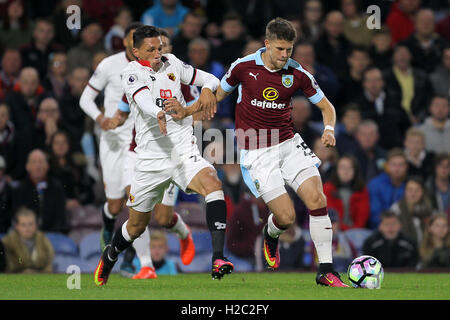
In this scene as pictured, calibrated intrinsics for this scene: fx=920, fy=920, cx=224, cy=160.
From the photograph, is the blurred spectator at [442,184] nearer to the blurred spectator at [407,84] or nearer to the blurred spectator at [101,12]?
the blurred spectator at [407,84]

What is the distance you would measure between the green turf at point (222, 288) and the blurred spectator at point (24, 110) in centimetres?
265

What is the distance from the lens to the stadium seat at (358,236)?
13031mm

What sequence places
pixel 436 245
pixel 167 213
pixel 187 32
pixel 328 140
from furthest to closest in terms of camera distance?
pixel 187 32 → pixel 436 245 → pixel 167 213 → pixel 328 140

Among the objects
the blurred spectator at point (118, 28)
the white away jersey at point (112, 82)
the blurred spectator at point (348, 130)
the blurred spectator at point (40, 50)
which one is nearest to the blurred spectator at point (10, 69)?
the blurred spectator at point (40, 50)

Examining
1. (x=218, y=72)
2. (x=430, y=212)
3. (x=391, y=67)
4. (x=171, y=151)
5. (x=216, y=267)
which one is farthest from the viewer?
(x=391, y=67)

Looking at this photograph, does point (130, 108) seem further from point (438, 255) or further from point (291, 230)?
point (438, 255)

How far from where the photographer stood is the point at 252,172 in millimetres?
9516

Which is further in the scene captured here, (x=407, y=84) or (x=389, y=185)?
(x=407, y=84)

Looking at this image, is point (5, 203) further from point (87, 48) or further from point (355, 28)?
point (355, 28)

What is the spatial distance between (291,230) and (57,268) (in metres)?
3.23

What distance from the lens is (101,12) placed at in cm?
1605

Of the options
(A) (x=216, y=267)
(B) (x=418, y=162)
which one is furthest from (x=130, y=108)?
(B) (x=418, y=162)

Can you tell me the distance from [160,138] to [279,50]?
1474mm

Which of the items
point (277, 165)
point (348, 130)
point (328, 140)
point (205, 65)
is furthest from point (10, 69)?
point (328, 140)
